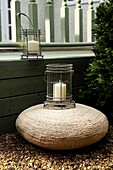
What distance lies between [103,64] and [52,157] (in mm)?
802

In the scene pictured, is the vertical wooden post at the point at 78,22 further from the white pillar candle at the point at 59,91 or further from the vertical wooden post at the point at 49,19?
the white pillar candle at the point at 59,91

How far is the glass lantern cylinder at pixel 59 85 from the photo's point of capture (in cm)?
166

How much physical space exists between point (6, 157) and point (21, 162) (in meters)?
0.11

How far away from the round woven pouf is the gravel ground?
5 centimetres

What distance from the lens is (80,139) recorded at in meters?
1.46

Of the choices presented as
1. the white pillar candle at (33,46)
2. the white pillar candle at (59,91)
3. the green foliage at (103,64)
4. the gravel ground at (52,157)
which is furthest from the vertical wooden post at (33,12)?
the gravel ground at (52,157)

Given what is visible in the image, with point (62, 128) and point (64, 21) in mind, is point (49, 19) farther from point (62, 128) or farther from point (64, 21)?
point (62, 128)

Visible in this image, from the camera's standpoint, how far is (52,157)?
1.46 m

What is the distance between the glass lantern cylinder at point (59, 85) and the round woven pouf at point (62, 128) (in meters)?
0.10

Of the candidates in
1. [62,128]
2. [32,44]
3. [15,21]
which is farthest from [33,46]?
[62,128]

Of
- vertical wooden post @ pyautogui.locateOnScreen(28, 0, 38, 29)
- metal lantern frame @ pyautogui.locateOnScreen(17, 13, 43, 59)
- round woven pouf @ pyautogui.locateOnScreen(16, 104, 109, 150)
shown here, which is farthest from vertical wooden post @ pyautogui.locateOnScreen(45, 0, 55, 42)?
round woven pouf @ pyautogui.locateOnScreen(16, 104, 109, 150)

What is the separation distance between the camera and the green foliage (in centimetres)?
192

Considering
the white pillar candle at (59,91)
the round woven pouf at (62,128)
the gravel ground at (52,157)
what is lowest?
Result: the gravel ground at (52,157)

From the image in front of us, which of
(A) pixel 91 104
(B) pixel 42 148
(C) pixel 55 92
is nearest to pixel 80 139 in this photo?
(B) pixel 42 148
